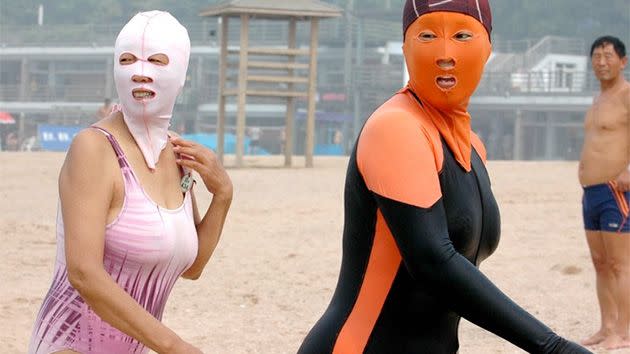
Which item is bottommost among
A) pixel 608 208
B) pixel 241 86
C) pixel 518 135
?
pixel 518 135

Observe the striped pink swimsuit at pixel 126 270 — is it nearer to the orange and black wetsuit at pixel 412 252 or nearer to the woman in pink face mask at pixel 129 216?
the woman in pink face mask at pixel 129 216

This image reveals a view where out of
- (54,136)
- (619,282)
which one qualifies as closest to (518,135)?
(54,136)

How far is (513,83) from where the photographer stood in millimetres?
51031

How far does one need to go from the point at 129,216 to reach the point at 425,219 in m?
0.76

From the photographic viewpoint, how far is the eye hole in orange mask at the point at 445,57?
2969 mm

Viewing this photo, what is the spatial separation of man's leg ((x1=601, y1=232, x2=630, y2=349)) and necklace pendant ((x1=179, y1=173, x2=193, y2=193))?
481 centimetres

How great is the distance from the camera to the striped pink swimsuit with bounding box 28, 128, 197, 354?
3.13m

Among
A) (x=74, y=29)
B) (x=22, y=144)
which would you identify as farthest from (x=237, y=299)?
(x=74, y=29)

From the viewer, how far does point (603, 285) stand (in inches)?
313

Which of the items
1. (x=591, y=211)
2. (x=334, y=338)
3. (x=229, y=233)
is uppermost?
(x=334, y=338)

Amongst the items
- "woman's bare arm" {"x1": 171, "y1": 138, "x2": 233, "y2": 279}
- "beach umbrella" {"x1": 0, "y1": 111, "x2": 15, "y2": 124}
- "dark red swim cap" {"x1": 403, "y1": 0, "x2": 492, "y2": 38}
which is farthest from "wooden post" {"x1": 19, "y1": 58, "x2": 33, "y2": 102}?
"dark red swim cap" {"x1": 403, "y1": 0, "x2": 492, "y2": 38}

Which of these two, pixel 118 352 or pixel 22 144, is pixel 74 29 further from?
pixel 118 352

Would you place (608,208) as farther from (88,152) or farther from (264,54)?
(264,54)

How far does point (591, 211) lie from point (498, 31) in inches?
2440
